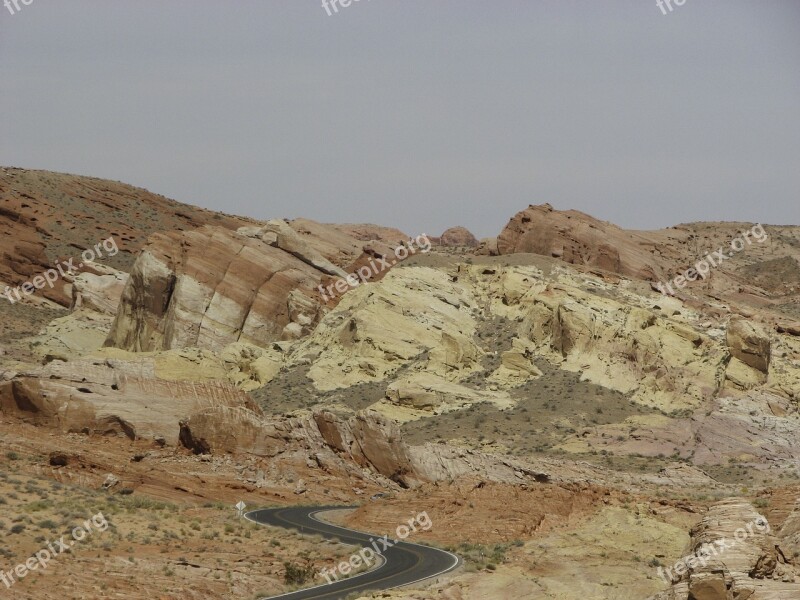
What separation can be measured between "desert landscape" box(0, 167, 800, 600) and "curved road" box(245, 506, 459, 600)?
2.91 feet

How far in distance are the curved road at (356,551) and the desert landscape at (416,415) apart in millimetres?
886

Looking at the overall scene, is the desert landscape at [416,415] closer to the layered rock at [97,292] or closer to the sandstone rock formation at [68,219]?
the layered rock at [97,292]

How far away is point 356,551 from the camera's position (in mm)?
39312

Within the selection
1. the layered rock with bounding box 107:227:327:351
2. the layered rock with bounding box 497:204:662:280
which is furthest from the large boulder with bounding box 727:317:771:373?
the layered rock with bounding box 107:227:327:351

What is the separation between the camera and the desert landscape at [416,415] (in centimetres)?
3591

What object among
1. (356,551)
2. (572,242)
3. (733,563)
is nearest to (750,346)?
(572,242)

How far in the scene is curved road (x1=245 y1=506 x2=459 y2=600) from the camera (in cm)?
3369

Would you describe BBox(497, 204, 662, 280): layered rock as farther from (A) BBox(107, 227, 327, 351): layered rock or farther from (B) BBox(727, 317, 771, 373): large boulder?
(A) BBox(107, 227, 327, 351): layered rock

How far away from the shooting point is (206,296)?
88938 millimetres

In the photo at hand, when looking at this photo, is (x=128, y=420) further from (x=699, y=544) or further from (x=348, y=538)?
(x=699, y=544)

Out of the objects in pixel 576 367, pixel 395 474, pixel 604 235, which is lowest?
pixel 395 474

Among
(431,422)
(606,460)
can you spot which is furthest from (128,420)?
(606,460)

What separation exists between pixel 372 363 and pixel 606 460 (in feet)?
67.0

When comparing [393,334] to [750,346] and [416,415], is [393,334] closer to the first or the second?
[416,415]
